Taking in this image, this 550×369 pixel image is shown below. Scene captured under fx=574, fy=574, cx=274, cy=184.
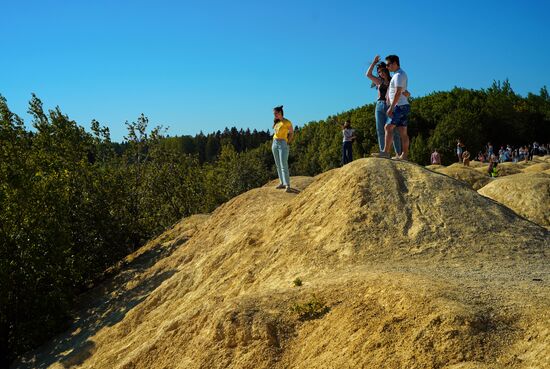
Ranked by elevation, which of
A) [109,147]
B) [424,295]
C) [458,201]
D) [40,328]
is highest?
[109,147]

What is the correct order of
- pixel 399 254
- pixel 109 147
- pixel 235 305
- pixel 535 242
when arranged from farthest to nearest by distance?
pixel 109 147 < pixel 535 242 < pixel 399 254 < pixel 235 305

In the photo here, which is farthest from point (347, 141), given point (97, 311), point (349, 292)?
point (349, 292)

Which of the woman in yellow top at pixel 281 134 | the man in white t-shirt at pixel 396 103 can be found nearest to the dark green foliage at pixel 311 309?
the man in white t-shirt at pixel 396 103

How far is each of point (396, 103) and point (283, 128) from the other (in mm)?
4153

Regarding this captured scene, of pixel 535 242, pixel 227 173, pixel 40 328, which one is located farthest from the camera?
pixel 227 173

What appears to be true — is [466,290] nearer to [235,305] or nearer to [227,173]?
[235,305]

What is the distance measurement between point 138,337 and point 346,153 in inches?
325

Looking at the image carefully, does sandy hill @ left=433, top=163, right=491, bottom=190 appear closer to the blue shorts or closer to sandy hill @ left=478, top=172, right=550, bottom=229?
sandy hill @ left=478, top=172, right=550, bottom=229

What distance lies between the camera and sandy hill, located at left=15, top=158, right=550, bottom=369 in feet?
21.7

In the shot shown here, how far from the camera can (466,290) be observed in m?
7.50

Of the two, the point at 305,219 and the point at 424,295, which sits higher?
the point at 305,219


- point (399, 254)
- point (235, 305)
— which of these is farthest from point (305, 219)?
point (235, 305)

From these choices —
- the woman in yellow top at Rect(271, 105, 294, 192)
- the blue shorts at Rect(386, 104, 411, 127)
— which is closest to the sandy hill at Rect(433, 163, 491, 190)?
the woman in yellow top at Rect(271, 105, 294, 192)

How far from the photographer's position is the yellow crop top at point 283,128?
15.1 m
